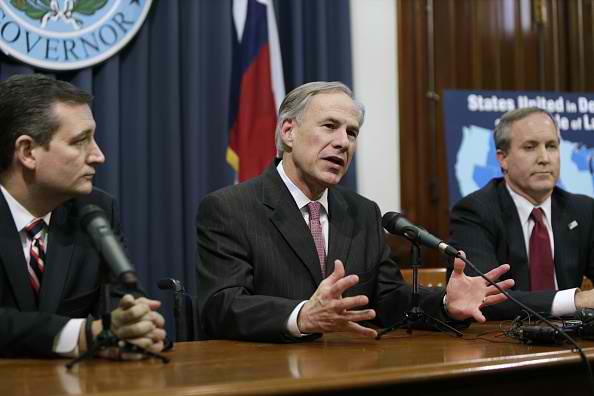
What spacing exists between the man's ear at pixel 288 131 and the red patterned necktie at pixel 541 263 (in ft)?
3.77

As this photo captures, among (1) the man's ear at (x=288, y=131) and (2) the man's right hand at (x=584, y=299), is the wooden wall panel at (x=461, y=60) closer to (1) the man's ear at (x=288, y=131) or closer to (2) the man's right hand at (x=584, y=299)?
(1) the man's ear at (x=288, y=131)

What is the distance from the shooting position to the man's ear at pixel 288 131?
2.96 meters

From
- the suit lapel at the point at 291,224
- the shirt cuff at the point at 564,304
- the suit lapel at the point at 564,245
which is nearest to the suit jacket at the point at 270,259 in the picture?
the suit lapel at the point at 291,224

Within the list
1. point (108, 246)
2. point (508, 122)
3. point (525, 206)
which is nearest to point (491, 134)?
point (508, 122)

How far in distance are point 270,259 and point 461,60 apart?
312 cm

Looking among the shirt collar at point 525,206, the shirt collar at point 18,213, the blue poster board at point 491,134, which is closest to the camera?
the shirt collar at point 18,213

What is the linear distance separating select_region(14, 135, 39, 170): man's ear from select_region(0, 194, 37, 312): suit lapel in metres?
0.19

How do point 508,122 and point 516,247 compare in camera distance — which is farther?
point 508,122

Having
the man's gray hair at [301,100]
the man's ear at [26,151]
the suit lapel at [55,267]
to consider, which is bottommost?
the suit lapel at [55,267]

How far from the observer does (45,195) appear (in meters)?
2.31

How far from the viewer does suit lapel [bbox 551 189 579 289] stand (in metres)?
3.35

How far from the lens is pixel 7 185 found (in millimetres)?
2330

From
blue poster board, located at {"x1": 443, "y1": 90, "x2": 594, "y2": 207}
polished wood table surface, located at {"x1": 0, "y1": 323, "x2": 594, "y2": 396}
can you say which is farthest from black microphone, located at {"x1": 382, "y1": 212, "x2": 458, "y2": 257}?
blue poster board, located at {"x1": 443, "y1": 90, "x2": 594, "y2": 207}

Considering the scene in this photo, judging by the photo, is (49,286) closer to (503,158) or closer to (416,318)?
(416,318)
